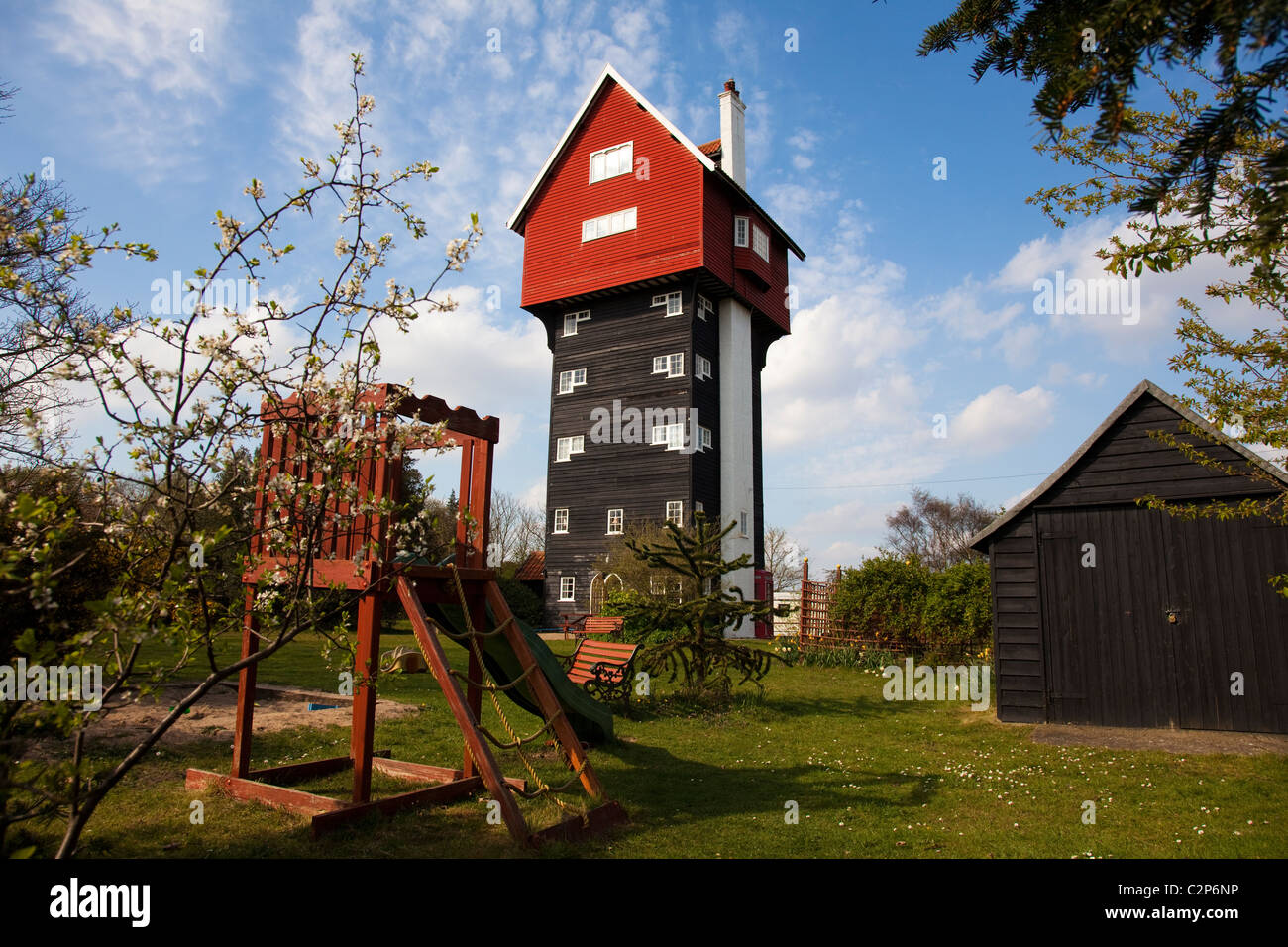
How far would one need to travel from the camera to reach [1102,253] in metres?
4.02

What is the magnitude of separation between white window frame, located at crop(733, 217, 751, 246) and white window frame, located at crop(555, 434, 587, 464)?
34.4 feet

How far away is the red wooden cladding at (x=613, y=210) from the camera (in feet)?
94.7

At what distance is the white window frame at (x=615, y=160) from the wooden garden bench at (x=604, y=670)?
23412 millimetres

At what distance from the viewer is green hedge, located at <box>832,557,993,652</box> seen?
17859 mm

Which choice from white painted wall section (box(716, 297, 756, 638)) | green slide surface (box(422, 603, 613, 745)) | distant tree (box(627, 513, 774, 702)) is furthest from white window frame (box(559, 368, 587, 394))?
green slide surface (box(422, 603, 613, 745))

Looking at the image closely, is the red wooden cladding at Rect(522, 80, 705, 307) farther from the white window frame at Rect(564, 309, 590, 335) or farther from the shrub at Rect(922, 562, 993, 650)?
the shrub at Rect(922, 562, 993, 650)

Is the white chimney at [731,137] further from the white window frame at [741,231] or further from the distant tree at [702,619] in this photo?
the distant tree at [702,619]

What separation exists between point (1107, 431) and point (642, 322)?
845 inches

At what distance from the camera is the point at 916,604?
62.5ft

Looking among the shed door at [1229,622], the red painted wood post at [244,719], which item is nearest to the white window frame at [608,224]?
the shed door at [1229,622]

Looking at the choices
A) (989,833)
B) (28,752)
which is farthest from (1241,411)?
(28,752)
